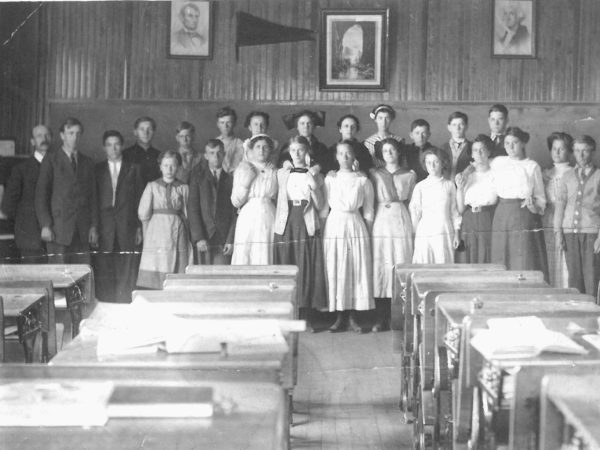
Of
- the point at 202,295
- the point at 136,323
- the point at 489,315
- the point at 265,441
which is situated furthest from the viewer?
the point at 202,295

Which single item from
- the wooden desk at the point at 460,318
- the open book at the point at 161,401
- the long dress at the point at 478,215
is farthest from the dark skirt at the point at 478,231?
the open book at the point at 161,401

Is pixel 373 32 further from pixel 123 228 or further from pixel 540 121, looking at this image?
pixel 123 228

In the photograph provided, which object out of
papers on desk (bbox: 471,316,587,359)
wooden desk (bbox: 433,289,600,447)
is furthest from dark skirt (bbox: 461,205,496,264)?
papers on desk (bbox: 471,316,587,359)

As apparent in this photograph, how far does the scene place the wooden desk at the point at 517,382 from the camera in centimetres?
157

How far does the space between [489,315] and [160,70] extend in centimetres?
122

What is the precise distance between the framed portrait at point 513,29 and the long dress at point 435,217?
467 millimetres

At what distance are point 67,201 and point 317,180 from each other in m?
0.81

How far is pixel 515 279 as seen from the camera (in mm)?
2814

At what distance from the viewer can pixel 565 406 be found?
142 centimetres

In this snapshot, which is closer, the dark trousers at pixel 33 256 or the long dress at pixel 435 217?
the dark trousers at pixel 33 256

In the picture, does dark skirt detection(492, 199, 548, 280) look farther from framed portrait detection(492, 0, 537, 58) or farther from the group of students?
framed portrait detection(492, 0, 537, 58)

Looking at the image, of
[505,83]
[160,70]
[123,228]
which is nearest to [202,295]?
[123,228]

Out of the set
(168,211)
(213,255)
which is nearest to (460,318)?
(213,255)

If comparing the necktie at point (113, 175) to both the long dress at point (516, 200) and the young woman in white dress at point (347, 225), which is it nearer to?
the young woman in white dress at point (347, 225)
